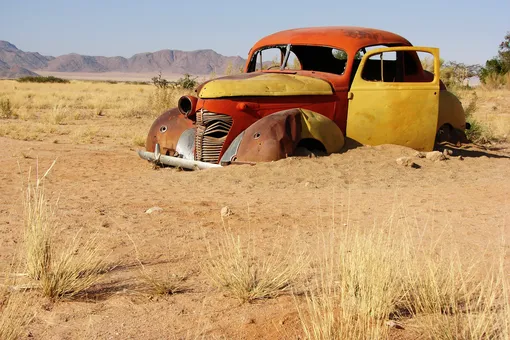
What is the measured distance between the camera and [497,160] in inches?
414

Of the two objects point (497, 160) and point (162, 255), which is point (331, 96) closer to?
point (497, 160)

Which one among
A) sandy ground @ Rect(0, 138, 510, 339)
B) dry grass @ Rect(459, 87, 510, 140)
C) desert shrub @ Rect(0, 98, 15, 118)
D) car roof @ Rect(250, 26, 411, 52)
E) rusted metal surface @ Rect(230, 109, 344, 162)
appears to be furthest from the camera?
desert shrub @ Rect(0, 98, 15, 118)

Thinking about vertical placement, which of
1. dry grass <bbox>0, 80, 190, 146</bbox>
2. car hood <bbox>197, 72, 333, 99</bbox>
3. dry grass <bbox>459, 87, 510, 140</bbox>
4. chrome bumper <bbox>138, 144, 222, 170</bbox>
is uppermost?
car hood <bbox>197, 72, 333, 99</bbox>

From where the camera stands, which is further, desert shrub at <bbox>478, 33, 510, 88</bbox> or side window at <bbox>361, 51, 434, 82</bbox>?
desert shrub at <bbox>478, 33, 510, 88</bbox>

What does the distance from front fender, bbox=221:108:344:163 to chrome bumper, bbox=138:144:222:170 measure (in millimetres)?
268

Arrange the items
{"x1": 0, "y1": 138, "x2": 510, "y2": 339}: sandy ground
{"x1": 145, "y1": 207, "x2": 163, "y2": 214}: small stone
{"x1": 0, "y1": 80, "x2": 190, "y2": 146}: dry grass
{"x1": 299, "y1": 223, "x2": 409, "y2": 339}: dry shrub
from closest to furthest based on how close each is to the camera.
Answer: {"x1": 299, "y1": 223, "x2": 409, "y2": 339}: dry shrub < {"x1": 0, "y1": 138, "x2": 510, "y2": 339}: sandy ground < {"x1": 145, "y1": 207, "x2": 163, "y2": 214}: small stone < {"x1": 0, "y1": 80, "x2": 190, "y2": 146}: dry grass

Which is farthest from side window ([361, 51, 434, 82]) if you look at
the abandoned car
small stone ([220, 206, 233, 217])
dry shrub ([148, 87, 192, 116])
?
dry shrub ([148, 87, 192, 116])

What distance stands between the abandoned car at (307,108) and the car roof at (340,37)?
2cm

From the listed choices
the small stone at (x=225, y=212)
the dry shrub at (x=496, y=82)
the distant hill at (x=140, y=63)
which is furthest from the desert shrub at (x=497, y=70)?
the distant hill at (x=140, y=63)

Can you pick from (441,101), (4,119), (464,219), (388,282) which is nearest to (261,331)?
(388,282)

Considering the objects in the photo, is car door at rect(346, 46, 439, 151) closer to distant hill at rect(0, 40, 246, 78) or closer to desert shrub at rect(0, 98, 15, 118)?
desert shrub at rect(0, 98, 15, 118)

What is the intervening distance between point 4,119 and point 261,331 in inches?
687

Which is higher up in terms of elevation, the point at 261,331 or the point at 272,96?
the point at 272,96

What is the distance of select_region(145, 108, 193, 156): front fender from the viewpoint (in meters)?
10.0
